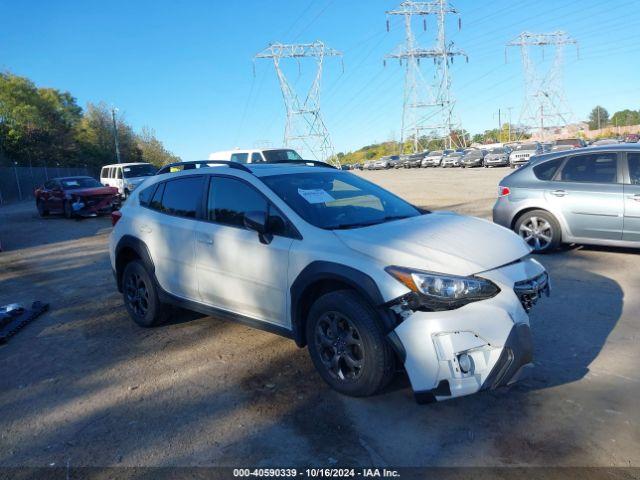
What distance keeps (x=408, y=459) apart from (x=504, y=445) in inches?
23.1

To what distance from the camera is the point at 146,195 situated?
581cm

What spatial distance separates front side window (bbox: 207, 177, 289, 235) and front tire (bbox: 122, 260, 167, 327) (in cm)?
117

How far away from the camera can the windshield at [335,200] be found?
4.21m

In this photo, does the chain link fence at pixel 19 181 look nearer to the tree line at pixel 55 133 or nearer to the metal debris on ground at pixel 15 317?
the tree line at pixel 55 133

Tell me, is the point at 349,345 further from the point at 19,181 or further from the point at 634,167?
the point at 19,181

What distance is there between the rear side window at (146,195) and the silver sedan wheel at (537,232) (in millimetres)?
5453

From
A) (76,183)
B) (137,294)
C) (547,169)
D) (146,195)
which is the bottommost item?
(137,294)

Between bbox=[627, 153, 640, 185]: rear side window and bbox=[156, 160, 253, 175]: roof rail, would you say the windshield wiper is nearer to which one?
bbox=[156, 160, 253, 175]: roof rail

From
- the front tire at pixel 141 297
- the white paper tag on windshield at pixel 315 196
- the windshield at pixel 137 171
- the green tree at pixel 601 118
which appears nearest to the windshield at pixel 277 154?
the windshield at pixel 137 171

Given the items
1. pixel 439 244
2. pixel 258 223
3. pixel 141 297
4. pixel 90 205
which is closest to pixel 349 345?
pixel 439 244

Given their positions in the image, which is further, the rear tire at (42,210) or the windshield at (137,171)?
the windshield at (137,171)

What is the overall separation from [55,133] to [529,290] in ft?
197

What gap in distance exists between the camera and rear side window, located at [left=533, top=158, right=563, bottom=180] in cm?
810

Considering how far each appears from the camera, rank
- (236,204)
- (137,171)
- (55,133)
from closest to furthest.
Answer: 1. (236,204)
2. (137,171)
3. (55,133)
